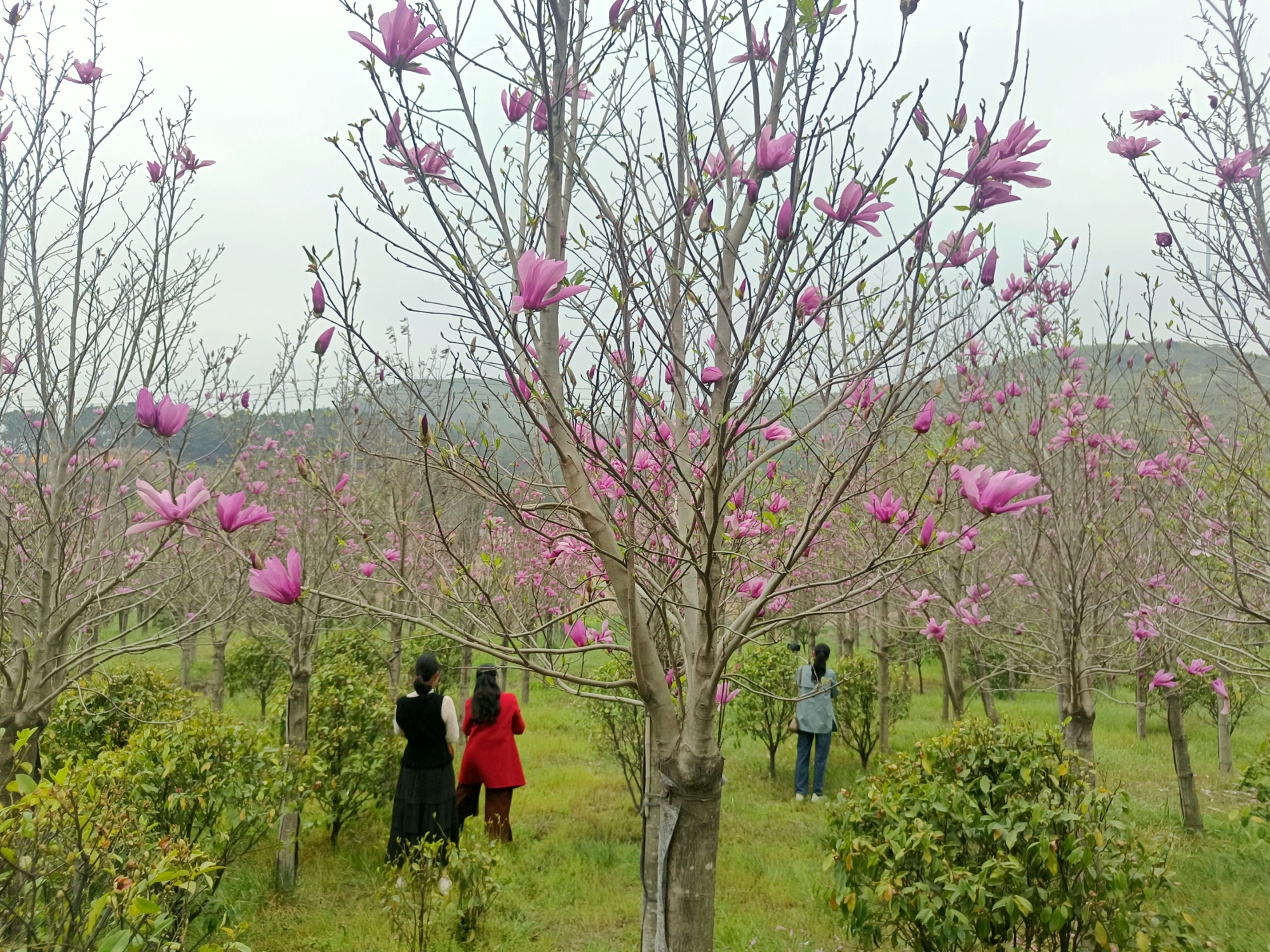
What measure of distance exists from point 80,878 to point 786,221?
203cm

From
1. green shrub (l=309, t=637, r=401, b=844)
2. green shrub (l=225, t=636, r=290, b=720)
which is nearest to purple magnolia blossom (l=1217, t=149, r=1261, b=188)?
green shrub (l=309, t=637, r=401, b=844)

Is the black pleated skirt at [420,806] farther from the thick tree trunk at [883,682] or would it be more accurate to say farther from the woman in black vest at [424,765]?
the thick tree trunk at [883,682]

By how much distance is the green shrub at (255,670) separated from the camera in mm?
10258


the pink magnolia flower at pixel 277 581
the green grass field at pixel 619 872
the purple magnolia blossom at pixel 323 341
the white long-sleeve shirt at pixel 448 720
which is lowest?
the green grass field at pixel 619 872

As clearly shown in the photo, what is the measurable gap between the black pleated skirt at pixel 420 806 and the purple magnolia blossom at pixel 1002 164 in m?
4.48

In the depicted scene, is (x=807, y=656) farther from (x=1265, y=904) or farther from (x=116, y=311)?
(x=116, y=311)

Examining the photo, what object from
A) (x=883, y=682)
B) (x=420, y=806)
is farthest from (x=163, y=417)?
(x=883, y=682)

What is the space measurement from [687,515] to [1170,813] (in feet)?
21.6

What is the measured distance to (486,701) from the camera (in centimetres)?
542

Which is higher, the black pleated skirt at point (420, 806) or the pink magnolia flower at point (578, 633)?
the pink magnolia flower at point (578, 633)

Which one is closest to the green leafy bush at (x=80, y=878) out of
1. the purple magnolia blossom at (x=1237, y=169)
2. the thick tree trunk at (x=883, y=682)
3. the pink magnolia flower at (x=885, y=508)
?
the pink magnolia flower at (x=885, y=508)

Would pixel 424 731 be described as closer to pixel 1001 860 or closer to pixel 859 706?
pixel 1001 860

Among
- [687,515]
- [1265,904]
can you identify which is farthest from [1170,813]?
[687,515]

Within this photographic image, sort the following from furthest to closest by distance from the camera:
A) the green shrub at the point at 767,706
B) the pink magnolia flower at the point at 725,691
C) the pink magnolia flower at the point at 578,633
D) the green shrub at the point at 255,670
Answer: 1. the green shrub at the point at 255,670
2. the green shrub at the point at 767,706
3. the pink magnolia flower at the point at 725,691
4. the pink magnolia flower at the point at 578,633
